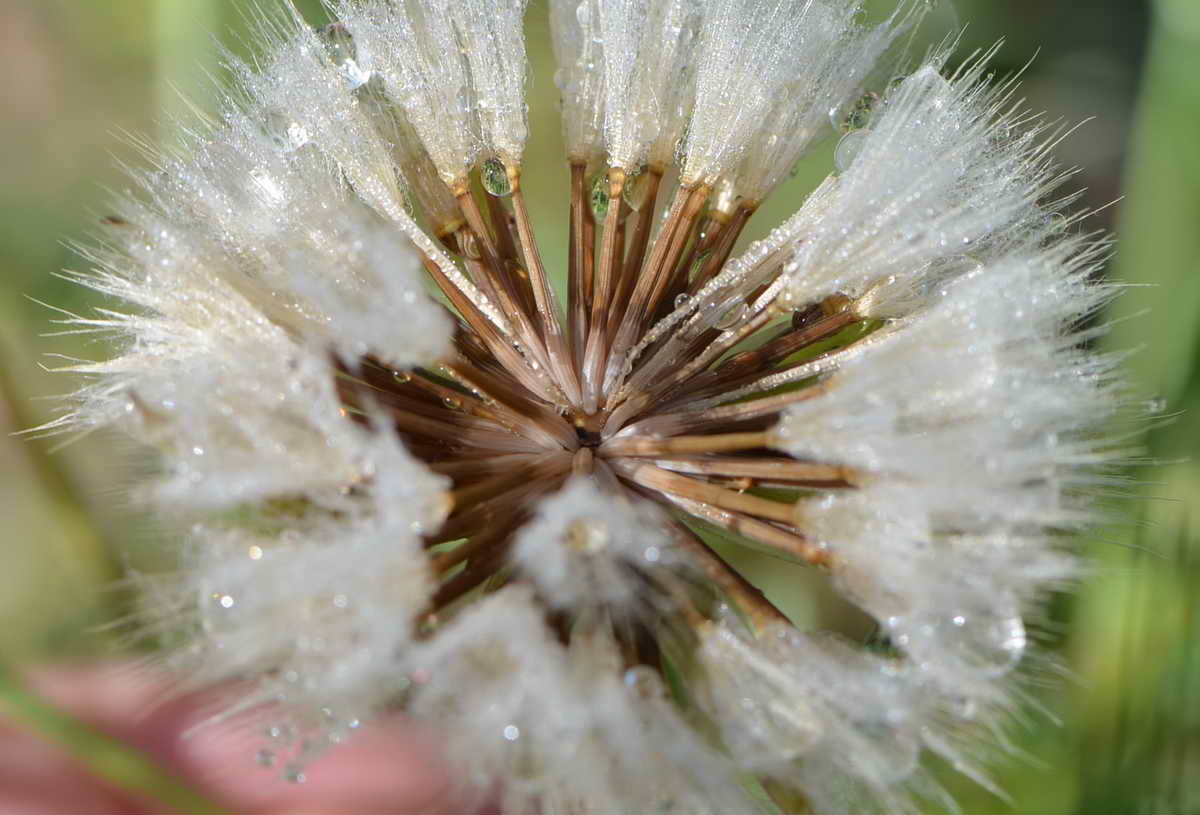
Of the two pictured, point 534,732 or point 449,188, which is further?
point 449,188

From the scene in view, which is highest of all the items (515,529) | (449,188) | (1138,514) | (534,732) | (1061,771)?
(449,188)

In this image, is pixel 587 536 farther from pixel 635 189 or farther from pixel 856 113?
pixel 856 113

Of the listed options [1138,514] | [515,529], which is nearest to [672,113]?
[515,529]

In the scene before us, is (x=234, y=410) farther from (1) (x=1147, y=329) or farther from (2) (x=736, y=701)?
(1) (x=1147, y=329)

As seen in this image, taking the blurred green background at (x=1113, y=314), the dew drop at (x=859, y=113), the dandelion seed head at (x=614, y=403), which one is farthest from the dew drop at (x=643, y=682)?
the dew drop at (x=859, y=113)

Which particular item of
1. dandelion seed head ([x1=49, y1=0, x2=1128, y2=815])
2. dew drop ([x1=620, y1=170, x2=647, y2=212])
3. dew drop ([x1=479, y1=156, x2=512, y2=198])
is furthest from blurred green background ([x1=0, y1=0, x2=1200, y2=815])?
dew drop ([x1=620, y1=170, x2=647, y2=212])

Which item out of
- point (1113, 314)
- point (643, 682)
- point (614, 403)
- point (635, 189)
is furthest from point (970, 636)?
point (1113, 314)

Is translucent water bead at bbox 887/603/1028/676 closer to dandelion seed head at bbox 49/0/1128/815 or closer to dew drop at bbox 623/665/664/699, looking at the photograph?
dandelion seed head at bbox 49/0/1128/815
